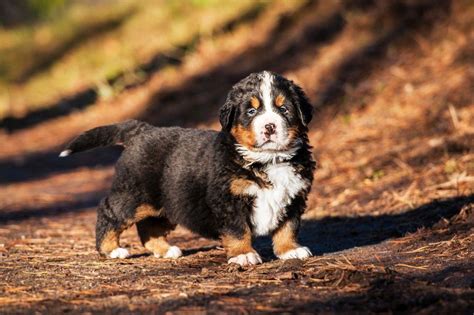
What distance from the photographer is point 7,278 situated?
528 cm

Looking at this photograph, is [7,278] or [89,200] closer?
[7,278]

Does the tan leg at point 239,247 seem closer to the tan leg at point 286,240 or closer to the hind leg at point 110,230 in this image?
the tan leg at point 286,240

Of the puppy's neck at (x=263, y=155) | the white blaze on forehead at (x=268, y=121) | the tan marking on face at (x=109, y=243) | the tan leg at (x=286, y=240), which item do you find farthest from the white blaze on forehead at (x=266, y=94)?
the tan marking on face at (x=109, y=243)

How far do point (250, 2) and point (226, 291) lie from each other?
1714 cm

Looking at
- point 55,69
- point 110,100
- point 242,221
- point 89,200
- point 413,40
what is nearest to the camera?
point 242,221

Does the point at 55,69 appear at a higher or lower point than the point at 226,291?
higher

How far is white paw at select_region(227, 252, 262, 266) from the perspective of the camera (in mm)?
5702

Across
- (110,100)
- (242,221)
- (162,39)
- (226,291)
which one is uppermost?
(162,39)

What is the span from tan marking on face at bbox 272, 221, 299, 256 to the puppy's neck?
466mm

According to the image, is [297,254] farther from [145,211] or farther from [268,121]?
[145,211]

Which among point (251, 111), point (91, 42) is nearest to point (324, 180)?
point (251, 111)

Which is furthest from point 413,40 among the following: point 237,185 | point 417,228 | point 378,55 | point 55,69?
point 55,69

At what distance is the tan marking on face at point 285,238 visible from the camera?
604 centimetres

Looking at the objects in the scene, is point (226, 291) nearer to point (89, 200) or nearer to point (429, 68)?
point (89, 200)
